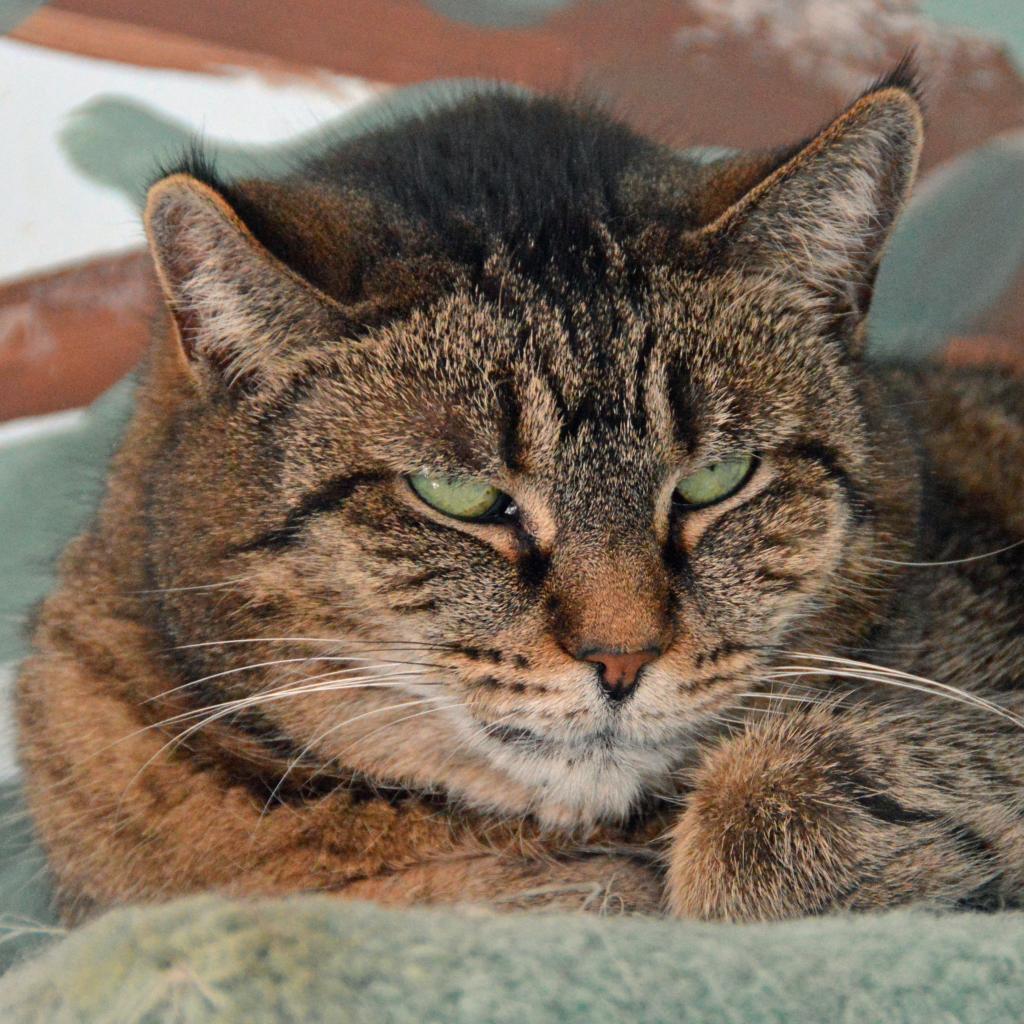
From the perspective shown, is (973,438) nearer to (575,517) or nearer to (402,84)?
(575,517)

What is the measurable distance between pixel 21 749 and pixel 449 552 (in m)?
0.61

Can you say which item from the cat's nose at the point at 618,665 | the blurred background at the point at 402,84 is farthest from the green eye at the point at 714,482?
the blurred background at the point at 402,84

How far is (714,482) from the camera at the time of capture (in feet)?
3.47

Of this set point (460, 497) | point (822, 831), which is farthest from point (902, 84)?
point (822, 831)

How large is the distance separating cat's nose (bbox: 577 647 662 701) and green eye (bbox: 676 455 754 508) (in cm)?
16

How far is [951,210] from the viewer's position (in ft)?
7.25

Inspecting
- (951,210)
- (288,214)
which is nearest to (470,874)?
(288,214)

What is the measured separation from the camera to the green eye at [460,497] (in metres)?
1.01

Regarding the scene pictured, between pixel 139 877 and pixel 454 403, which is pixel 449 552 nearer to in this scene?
pixel 454 403

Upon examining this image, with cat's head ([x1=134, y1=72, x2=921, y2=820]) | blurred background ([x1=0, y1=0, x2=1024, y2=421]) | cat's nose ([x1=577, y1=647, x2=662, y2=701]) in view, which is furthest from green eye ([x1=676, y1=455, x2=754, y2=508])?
blurred background ([x1=0, y1=0, x2=1024, y2=421])

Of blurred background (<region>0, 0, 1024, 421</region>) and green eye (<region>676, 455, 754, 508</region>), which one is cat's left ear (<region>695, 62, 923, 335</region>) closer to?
green eye (<region>676, 455, 754, 508</region>)

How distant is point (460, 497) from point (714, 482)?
233 millimetres

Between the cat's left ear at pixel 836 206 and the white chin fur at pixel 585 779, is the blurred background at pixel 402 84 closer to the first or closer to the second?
the cat's left ear at pixel 836 206

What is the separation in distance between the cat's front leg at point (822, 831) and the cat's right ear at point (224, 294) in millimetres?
542
